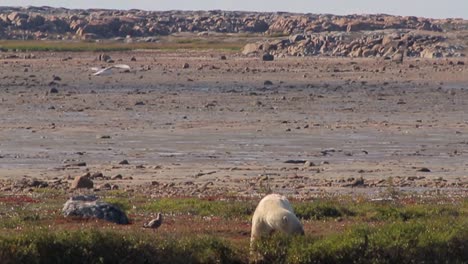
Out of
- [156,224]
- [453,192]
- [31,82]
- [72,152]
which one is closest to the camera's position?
[156,224]

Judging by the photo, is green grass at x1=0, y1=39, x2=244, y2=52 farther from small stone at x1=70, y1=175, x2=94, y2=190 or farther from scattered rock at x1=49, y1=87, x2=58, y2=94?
small stone at x1=70, y1=175, x2=94, y2=190

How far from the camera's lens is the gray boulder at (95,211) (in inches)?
596

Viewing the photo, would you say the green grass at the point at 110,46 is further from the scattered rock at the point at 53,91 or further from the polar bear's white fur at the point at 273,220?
the polar bear's white fur at the point at 273,220

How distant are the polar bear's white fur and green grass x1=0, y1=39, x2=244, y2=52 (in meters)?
56.8

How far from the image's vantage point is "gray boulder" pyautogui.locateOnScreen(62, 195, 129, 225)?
49.6ft

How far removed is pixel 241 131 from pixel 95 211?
483 inches

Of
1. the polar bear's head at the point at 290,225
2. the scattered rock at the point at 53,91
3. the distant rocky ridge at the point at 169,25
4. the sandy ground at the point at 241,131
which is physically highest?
the polar bear's head at the point at 290,225

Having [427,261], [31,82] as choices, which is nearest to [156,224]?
[427,261]

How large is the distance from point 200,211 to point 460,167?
24.4ft

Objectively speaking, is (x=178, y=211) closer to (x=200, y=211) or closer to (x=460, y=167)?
(x=200, y=211)

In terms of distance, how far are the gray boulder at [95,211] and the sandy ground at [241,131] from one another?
3.11m

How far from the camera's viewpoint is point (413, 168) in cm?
2188

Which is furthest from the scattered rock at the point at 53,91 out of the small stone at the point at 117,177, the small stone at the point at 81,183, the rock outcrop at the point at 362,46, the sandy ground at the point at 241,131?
the rock outcrop at the point at 362,46

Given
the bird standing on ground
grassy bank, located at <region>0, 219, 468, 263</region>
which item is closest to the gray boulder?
the bird standing on ground
